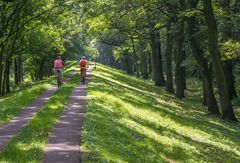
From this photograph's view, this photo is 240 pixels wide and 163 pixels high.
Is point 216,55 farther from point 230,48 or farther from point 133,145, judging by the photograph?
point 133,145

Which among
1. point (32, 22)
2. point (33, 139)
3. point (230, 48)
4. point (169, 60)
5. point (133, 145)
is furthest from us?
point (169, 60)

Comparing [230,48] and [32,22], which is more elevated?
[32,22]

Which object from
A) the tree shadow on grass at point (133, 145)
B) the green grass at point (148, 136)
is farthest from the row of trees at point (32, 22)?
the tree shadow on grass at point (133, 145)

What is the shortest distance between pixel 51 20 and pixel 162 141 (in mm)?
25239

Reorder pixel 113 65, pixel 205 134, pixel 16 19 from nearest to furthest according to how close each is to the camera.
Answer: pixel 205 134, pixel 16 19, pixel 113 65

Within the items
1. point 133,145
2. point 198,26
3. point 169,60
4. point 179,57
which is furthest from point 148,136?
point 169,60

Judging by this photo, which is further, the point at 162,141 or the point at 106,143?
the point at 162,141

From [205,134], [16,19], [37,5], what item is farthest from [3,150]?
[16,19]

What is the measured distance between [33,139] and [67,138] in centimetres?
114

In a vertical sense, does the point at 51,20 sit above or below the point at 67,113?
above

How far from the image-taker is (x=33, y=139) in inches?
547

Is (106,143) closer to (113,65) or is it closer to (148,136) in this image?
(148,136)

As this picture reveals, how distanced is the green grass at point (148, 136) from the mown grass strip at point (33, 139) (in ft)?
4.39

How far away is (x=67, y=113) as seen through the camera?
19594 millimetres
